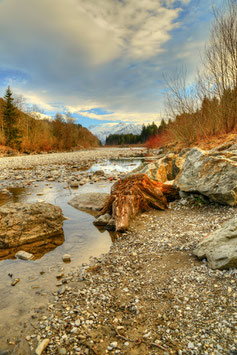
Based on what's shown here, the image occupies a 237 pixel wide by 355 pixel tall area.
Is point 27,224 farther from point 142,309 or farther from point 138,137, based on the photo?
point 138,137

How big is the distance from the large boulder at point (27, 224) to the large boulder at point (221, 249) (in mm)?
3847

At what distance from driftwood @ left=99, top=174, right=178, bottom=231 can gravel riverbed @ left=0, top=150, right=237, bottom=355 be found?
1.68 meters

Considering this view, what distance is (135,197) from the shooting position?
21.0ft

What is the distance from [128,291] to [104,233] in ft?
8.39

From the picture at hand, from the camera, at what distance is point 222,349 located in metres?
1.94

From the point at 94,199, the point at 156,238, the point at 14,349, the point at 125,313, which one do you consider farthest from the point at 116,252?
the point at 94,199

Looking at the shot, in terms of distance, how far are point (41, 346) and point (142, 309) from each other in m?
1.27

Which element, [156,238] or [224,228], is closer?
[224,228]

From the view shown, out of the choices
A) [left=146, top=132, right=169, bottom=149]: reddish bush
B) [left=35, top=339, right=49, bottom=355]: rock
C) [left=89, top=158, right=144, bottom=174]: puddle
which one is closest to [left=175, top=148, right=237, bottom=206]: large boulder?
[left=35, top=339, right=49, bottom=355]: rock

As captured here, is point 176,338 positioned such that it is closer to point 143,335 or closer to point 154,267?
point 143,335

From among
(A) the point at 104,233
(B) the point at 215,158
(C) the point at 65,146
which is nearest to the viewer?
(A) the point at 104,233

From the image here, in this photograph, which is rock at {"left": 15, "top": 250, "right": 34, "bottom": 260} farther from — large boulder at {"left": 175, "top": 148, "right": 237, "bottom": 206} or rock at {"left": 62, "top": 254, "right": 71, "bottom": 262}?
large boulder at {"left": 175, "top": 148, "right": 237, "bottom": 206}

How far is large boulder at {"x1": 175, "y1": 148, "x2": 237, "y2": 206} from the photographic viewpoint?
5.23m

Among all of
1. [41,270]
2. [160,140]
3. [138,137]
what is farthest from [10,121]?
[138,137]
